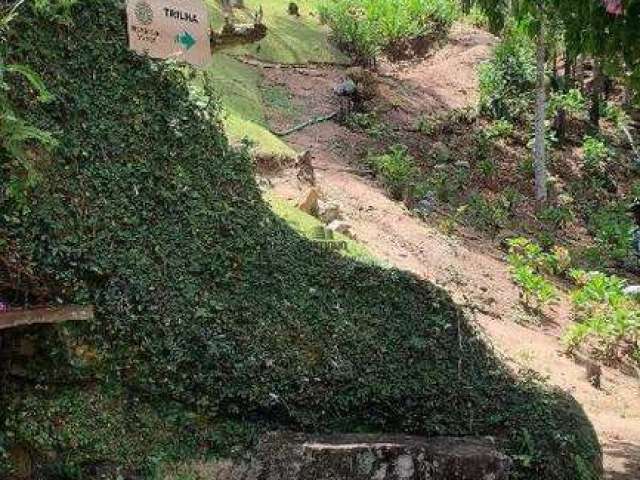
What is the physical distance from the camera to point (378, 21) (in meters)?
21.4

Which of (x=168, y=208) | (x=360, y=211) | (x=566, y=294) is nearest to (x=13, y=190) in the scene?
(x=168, y=208)

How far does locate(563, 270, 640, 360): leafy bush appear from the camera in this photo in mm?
10484

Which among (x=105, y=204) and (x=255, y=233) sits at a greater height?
(x=105, y=204)

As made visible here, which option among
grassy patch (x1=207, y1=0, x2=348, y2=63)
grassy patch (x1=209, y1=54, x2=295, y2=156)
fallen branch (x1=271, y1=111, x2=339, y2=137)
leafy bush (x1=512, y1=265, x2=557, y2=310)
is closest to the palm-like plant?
grassy patch (x1=209, y1=54, x2=295, y2=156)

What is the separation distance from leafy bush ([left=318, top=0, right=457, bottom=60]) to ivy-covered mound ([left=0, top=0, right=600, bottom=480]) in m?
15.2

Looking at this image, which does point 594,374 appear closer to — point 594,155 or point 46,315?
point 46,315

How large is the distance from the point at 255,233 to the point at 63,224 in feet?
5.61

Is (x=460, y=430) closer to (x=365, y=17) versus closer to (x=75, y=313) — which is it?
(x=75, y=313)

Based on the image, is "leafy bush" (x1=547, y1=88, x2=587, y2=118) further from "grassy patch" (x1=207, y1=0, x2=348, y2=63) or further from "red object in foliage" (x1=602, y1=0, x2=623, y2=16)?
"red object in foliage" (x1=602, y1=0, x2=623, y2=16)

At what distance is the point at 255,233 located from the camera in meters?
6.12

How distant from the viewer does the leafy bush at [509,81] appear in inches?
776

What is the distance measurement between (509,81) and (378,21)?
13.1 feet

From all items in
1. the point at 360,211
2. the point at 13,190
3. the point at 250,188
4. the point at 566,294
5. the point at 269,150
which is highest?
the point at 13,190

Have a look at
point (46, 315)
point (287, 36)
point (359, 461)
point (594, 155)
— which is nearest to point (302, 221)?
point (359, 461)
